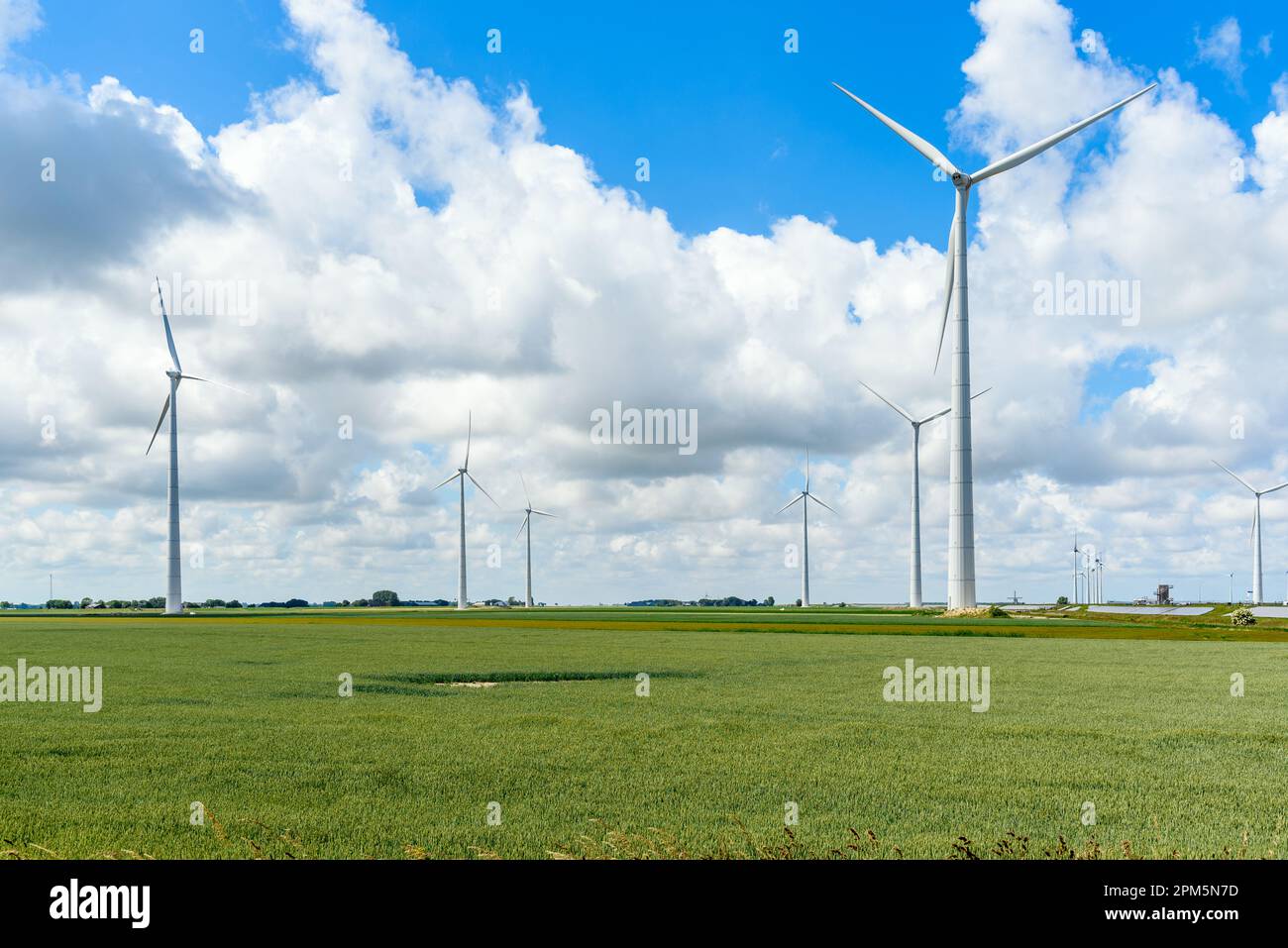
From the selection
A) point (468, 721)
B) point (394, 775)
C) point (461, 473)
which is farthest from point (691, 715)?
point (461, 473)

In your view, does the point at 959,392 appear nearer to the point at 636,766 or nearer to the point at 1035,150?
the point at 1035,150

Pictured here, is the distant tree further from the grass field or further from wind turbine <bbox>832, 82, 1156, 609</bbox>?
the grass field

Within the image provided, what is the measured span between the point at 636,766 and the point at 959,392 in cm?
8783

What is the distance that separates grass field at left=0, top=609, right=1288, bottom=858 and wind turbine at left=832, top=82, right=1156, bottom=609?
57473 mm

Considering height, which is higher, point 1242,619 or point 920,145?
point 920,145

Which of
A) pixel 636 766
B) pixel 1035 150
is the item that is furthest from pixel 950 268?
pixel 636 766

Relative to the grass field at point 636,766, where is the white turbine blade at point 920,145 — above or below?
above

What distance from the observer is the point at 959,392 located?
98938mm

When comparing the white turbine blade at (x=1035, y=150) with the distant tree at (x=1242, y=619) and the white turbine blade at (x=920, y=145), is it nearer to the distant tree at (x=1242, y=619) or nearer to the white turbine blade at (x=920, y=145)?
the white turbine blade at (x=920, y=145)

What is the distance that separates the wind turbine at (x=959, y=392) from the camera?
9488cm

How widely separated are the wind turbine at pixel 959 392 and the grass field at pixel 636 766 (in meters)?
57.5

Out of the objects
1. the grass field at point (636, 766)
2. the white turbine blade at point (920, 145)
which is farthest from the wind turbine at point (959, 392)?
the grass field at point (636, 766)

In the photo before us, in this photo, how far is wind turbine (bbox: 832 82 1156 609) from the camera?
94875 millimetres

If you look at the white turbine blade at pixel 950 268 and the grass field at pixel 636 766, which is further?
the white turbine blade at pixel 950 268
